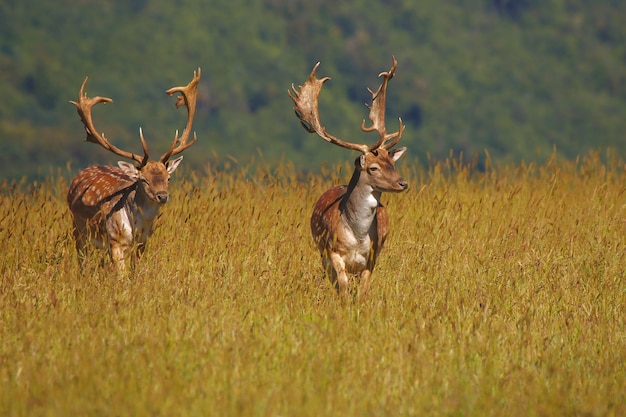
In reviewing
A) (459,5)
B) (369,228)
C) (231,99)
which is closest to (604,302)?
(369,228)

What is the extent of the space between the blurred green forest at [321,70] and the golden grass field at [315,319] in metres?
60.9

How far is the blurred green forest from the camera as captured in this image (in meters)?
79.8

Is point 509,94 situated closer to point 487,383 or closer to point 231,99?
point 231,99

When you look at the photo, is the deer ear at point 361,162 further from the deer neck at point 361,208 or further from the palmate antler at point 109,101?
the palmate antler at point 109,101

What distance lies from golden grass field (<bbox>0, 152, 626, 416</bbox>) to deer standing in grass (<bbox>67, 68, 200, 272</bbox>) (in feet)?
0.71

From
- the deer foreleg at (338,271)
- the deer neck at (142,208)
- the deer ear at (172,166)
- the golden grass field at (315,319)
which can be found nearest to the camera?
the golden grass field at (315,319)

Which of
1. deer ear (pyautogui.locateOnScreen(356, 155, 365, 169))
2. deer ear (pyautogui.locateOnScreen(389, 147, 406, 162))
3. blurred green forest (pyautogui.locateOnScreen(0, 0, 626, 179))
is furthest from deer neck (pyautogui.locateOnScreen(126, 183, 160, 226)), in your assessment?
blurred green forest (pyautogui.locateOnScreen(0, 0, 626, 179))

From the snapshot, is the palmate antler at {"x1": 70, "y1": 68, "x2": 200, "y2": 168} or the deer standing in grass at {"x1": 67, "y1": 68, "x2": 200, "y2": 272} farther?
the palmate antler at {"x1": 70, "y1": 68, "x2": 200, "y2": 168}

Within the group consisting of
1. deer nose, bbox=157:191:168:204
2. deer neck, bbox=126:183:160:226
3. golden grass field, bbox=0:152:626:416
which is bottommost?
golden grass field, bbox=0:152:626:416

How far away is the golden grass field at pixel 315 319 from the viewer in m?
5.48

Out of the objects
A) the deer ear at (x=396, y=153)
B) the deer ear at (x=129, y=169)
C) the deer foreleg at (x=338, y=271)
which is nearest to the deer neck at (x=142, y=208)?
the deer ear at (x=129, y=169)

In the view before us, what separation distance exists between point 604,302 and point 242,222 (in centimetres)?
338

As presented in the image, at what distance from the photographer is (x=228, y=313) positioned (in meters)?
6.71

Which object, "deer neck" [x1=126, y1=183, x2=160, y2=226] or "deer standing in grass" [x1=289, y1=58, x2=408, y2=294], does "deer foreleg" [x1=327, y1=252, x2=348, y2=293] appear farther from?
"deer neck" [x1=126, y1=183, x2=160, y2=226]
